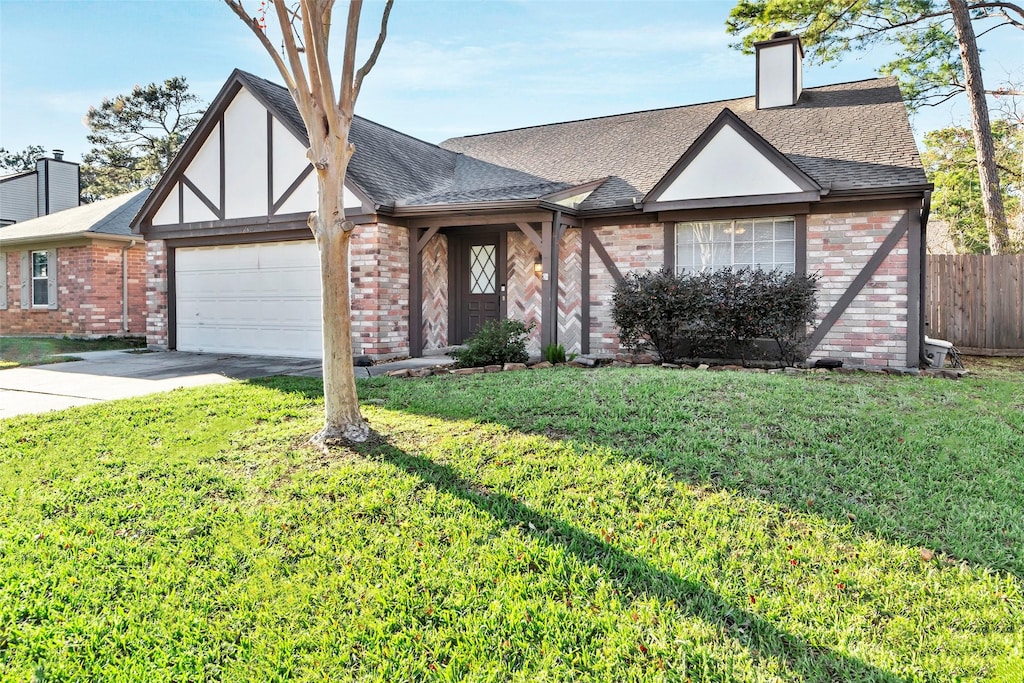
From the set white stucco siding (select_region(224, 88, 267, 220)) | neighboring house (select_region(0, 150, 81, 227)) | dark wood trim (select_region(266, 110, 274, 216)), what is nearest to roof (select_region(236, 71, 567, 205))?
dark wood trim (select_region(266, 110, 274, 216))

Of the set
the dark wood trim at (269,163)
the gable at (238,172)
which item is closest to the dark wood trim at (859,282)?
Result: the gable at (238,172)

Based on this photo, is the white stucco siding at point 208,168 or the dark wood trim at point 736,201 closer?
the dark wood trim at point 736,201

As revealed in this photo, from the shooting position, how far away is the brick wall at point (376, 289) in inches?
409

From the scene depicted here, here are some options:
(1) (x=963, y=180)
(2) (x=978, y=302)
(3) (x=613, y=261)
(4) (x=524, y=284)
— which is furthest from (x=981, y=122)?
(4) (x=524, y=284)

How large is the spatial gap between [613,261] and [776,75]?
5.37m

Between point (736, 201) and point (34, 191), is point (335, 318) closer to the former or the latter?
point (736, 201)

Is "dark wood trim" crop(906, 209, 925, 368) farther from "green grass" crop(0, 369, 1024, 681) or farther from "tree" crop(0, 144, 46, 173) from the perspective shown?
"tree" crop(0, 144, 46, 173)

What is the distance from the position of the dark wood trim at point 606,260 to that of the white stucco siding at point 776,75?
15.7 ft

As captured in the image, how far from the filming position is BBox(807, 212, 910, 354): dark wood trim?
8922 mm

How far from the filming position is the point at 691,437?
484cm

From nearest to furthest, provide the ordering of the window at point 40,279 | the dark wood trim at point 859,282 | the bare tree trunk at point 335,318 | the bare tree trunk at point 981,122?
the bare tree trunk at point 335,318
the dark wood trim at point 859,282
the bare tree trunk at point 981,122
the window at point 40,279

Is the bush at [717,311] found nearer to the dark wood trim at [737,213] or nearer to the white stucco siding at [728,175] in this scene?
the dark wood trim at [737,213]

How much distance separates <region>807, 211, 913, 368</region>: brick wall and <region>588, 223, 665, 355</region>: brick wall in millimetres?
2266

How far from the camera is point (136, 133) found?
3138cm
